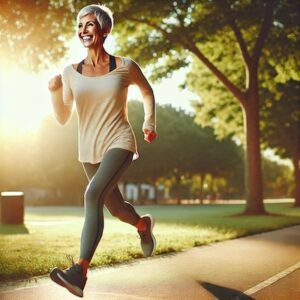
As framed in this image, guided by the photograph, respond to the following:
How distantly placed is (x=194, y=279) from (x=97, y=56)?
2.70 metres

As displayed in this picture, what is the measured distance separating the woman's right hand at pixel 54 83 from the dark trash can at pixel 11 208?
43.4 ft

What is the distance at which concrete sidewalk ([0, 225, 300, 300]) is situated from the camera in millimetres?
5535

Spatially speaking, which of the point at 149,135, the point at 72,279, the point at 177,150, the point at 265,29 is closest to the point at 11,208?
the point at 265,29

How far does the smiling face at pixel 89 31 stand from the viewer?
16.9 ft

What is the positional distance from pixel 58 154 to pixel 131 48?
3242 cm

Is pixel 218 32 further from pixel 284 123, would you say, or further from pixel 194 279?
pixel 194 279

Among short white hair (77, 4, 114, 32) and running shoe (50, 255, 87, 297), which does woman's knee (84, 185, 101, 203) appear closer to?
running shoe (50, 255, 87, 297)

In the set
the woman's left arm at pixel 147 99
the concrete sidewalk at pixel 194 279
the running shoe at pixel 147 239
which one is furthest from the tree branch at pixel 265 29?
the woman's left arm at pixel 147 99

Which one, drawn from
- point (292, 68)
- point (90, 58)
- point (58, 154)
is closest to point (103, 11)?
point (90, 58)

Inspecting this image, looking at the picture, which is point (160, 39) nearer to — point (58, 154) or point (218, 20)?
point (218, 20)

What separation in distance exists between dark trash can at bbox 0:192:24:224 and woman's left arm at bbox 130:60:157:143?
1339 centimetres

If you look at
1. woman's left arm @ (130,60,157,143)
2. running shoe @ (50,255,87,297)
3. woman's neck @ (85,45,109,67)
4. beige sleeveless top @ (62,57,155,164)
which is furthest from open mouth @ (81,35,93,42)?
running shoe @ (50,255,87,297)

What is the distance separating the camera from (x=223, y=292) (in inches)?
226

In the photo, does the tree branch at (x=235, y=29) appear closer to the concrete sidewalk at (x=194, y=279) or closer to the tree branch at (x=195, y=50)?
the tree branch at (x=195, y=50)
